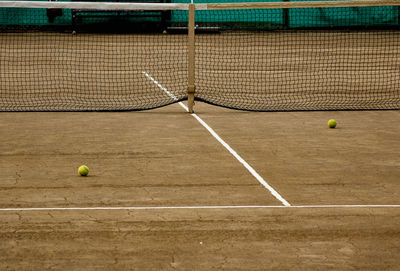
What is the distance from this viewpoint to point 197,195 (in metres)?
7.18

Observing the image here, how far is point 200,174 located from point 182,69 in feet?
38.3

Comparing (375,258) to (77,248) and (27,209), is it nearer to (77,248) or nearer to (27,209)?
(77,248)

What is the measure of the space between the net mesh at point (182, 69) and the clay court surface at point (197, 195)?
7.71 ft

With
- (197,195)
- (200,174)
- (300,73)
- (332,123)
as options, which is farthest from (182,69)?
(197,195)

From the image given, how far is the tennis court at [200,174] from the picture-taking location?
5.55 meters

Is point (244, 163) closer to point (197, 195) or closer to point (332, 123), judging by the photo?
point (197, 195)

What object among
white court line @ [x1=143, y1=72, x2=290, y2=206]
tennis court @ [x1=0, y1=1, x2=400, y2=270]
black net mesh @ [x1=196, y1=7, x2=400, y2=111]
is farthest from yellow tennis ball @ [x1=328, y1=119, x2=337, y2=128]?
black net mesh @ [x1=196, y1=7, x2=400, y2=111]

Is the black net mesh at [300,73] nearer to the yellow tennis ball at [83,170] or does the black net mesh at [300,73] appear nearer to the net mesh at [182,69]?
the net mesh at [182,69]

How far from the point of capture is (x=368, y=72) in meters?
19.3

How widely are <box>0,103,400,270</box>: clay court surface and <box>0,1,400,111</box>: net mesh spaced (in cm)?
235

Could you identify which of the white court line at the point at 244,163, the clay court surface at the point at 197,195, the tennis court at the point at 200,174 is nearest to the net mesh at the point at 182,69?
the tennis court at the point at 200,174

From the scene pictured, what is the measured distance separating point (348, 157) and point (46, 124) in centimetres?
500

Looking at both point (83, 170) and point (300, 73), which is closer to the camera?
point (83, 170)

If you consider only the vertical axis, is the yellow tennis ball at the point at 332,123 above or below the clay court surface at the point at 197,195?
below
